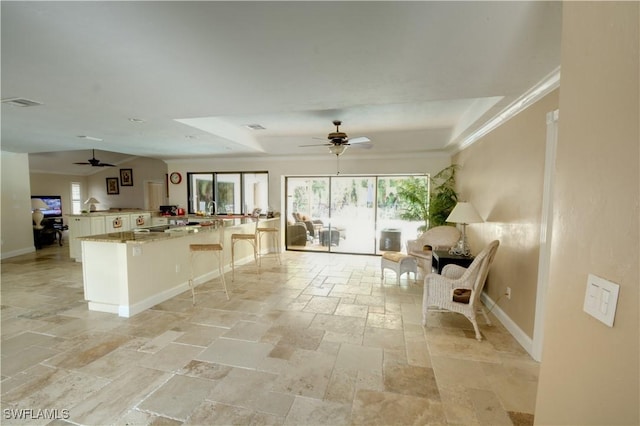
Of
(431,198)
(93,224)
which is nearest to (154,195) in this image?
(93,224)

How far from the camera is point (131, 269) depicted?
338 cm

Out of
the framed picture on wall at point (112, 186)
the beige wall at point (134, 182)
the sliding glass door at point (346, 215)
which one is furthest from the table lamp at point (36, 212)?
the sliding glass door at point (346, 215)

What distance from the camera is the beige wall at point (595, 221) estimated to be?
2.44ft

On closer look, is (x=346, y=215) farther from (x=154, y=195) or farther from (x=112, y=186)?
(x=112, y=186)

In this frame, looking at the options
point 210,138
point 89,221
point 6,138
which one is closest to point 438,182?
point 210,138

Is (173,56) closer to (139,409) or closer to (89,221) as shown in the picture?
(139,409)

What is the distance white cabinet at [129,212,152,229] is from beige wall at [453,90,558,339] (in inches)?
300

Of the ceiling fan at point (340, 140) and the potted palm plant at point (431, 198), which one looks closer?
the ceiling fan at point (340, 140)

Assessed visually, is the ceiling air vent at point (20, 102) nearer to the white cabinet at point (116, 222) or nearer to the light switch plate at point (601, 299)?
the white cabinet at point (116, 222)

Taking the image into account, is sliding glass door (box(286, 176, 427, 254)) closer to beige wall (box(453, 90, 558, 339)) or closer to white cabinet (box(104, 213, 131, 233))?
beige wall (box(453, 90, 558, 339))

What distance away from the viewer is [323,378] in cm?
226

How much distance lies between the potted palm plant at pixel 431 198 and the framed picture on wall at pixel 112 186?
34.4 feet

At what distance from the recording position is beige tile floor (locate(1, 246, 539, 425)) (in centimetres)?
191

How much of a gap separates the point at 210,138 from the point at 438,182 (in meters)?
4.78
